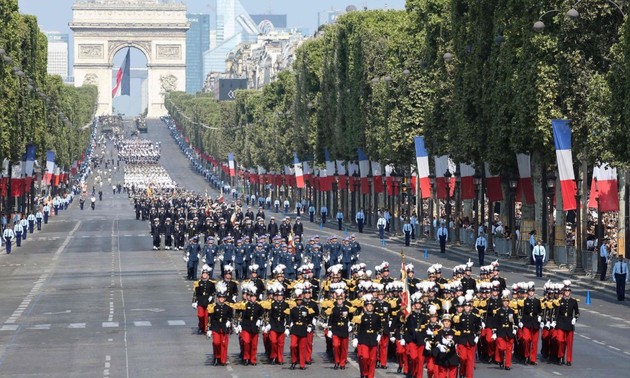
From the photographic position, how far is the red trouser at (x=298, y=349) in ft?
127

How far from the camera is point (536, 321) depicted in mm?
39031

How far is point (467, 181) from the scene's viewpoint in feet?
307

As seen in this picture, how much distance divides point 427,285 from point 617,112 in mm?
24934

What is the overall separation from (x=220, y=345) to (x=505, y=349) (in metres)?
6.30

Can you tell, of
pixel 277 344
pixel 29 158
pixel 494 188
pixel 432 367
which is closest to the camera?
pixel 432 367

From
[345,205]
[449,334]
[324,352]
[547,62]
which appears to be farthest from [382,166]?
[449,334]

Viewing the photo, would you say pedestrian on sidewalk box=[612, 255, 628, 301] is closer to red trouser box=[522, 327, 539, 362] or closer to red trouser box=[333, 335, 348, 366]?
red trouser box=[522, 327, 539, 362]

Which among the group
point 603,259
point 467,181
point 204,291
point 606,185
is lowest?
point 603,259

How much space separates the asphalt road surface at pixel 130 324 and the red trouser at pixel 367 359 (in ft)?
3.28

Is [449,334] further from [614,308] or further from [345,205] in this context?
[345,205]

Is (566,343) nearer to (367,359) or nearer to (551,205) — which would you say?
(367,359)

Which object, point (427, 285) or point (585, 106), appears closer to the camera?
point (427, 285)

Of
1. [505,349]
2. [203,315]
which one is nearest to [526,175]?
[203,315]

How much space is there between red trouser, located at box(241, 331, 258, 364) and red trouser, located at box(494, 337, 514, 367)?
17.5 ft
